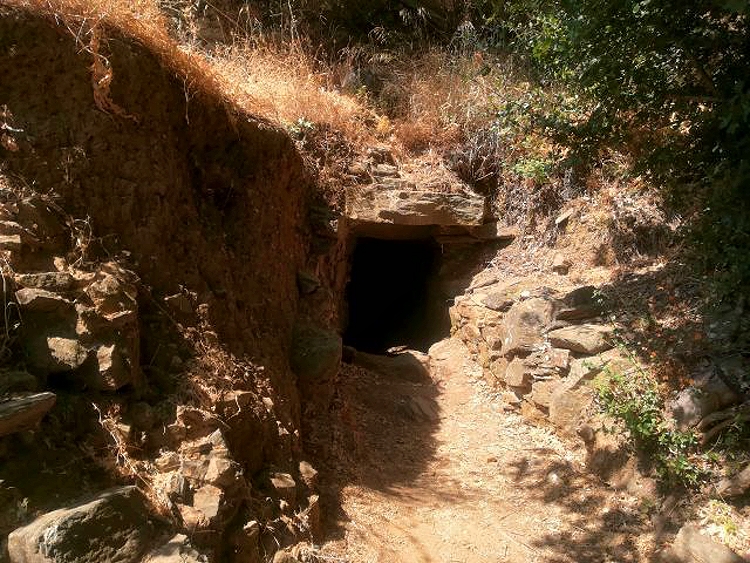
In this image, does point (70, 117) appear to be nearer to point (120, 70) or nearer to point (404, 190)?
point (120, 70)

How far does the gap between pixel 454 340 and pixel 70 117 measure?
483 cm

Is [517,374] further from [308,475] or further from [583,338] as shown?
[308,475]

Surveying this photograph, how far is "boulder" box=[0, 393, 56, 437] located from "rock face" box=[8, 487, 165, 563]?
33cm

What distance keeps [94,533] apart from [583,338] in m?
3.85

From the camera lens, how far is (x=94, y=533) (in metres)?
2.06

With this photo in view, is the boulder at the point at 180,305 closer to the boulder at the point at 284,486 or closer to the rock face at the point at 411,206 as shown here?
the boulder at the point at 284,486

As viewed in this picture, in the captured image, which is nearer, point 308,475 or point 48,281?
point 48,281

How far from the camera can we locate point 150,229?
315cm

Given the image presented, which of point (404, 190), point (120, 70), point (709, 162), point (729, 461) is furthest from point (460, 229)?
point (120, 70)

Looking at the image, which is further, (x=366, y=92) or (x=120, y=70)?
(x=366, y=92)

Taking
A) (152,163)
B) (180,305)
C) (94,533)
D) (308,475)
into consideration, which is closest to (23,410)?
(94,533)

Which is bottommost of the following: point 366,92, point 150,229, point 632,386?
point 632,386

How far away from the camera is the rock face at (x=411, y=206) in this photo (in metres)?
6.29

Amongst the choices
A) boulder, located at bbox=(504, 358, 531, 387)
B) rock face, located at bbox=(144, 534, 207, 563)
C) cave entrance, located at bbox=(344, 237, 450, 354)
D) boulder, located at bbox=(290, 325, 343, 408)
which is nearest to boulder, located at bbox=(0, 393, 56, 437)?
rock face, located at bbox=(144, 534, 207, 563)
